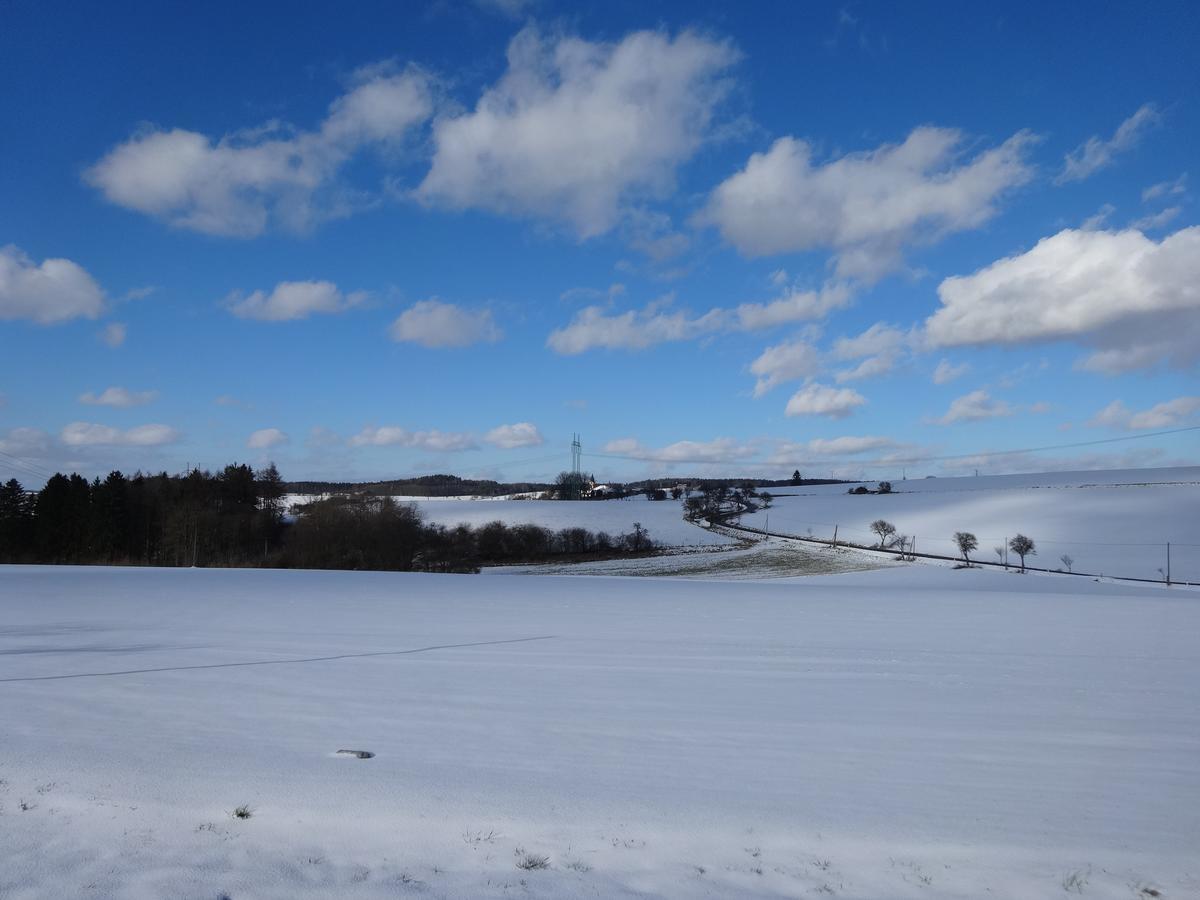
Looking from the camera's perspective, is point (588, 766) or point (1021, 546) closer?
point (588, 766)

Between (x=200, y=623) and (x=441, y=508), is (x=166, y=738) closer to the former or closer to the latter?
(x=200, y=623)

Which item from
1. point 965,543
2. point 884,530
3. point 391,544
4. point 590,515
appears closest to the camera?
point 391,544

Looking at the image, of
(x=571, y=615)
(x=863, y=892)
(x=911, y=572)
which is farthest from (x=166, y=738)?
(x=911, y=572)

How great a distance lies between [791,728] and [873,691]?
2768mm

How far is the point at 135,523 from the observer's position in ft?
215

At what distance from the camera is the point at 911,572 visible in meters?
50.8

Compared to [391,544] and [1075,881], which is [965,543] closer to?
[391,544]

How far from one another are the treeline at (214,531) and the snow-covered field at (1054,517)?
29.1 m

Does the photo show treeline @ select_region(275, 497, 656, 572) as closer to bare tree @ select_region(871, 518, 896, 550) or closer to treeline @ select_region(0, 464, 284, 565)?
treeline @ select_region(0, 464, 284, 565)

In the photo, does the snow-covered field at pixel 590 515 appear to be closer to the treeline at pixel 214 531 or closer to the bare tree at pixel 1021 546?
the treeline at pixel 214 531

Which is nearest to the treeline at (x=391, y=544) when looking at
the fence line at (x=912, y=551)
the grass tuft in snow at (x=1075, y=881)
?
the fence line at (x=912, y=551)

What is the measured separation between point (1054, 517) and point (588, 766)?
83.7 meters

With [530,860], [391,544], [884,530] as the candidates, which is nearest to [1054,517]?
[884,530]

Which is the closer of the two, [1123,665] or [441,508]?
[1123,665]
